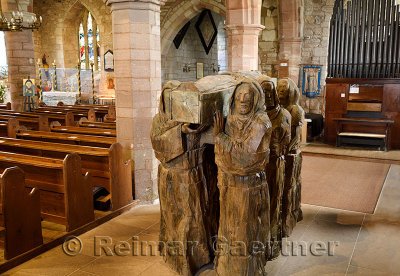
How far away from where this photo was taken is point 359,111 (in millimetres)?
8695

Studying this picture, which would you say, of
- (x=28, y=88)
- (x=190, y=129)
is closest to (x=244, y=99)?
(x=190, y=129)

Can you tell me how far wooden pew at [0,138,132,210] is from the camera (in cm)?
435

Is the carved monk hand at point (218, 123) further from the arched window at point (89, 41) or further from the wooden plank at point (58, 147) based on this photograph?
the arched window at point (89, 41)

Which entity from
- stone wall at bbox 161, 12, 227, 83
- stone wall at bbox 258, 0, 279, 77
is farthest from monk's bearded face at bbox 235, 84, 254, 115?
stone wall at bbox 161, 12, 227, 83

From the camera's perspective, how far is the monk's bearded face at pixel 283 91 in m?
3.63

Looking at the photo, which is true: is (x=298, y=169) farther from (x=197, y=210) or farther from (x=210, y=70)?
(x=210, y=70)

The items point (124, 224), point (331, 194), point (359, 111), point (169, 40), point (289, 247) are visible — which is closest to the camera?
point (289, 247)

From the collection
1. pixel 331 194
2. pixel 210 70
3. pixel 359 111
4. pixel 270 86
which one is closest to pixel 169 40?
pixel 210 70

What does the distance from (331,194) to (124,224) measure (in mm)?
2932

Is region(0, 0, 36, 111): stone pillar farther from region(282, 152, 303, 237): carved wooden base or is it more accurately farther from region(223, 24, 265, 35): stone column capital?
region(282, 152, 303, 237): carved wooden base

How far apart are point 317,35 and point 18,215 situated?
10.2 meters

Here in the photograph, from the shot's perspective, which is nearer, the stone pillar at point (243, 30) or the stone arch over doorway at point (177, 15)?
the stone pillar at point (243, 30)

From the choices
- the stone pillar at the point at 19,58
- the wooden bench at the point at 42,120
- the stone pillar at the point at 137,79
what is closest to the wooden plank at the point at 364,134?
the stone pillar at the point at 137,79

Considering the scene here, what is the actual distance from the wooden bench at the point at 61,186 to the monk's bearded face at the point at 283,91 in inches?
87.4
